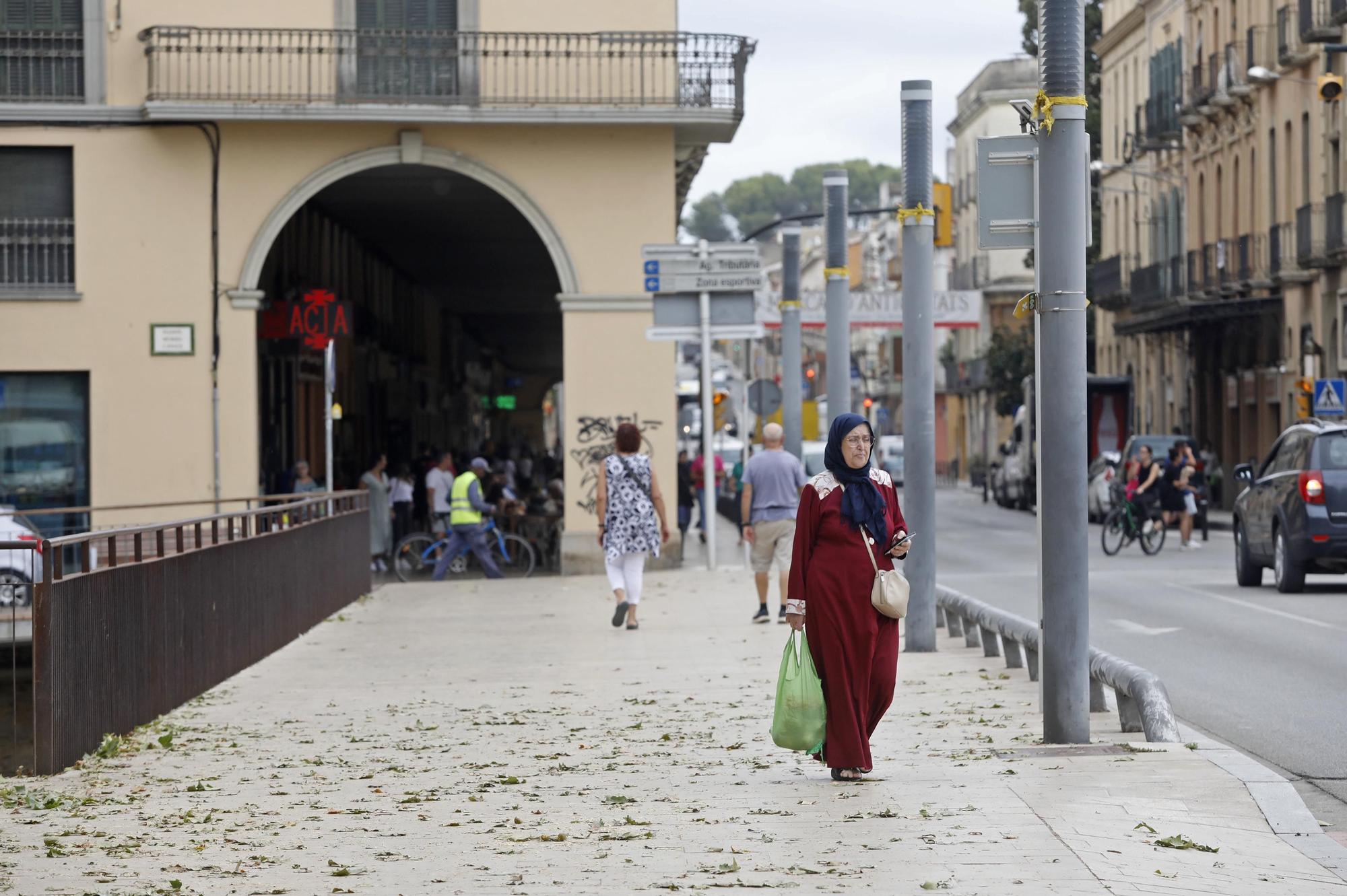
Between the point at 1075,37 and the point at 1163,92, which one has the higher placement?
the point at 1163,92

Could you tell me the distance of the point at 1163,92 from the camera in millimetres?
57688

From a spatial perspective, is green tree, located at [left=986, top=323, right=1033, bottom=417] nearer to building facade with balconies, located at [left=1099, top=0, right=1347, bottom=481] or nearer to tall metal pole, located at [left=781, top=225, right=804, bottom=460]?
building facade with balconies, located at [left=1099, top=0, right=1347, bottom=481]

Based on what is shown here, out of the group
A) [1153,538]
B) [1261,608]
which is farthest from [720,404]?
[1261,608]

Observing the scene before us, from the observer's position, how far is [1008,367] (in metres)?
75.0

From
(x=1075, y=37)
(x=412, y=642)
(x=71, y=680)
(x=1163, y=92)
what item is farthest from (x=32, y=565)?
(x=1163, y=92)

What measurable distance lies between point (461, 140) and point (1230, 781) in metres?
19.5

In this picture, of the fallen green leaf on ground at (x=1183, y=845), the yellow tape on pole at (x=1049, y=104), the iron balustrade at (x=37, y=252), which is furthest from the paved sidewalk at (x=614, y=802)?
the iron balustrade at (x=37, y=252)

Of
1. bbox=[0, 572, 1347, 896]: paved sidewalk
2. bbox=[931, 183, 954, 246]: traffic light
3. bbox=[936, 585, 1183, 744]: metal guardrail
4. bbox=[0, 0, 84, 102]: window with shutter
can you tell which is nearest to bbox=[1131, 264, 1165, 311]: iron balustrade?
bbox=[931, 183, 954, 246]: traffic light

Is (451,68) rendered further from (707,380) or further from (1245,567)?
(1245,567)

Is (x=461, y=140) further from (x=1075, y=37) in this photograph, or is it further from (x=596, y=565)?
(x=1075, y=37)

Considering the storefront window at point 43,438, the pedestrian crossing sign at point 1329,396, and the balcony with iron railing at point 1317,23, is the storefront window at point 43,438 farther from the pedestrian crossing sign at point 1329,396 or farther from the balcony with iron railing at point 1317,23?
the balcony with iron railing at point 1317,23

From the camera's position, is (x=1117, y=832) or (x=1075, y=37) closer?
(x=1117, y=832)

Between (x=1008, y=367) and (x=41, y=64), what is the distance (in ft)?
172

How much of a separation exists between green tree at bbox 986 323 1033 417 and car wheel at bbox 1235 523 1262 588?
165ft
